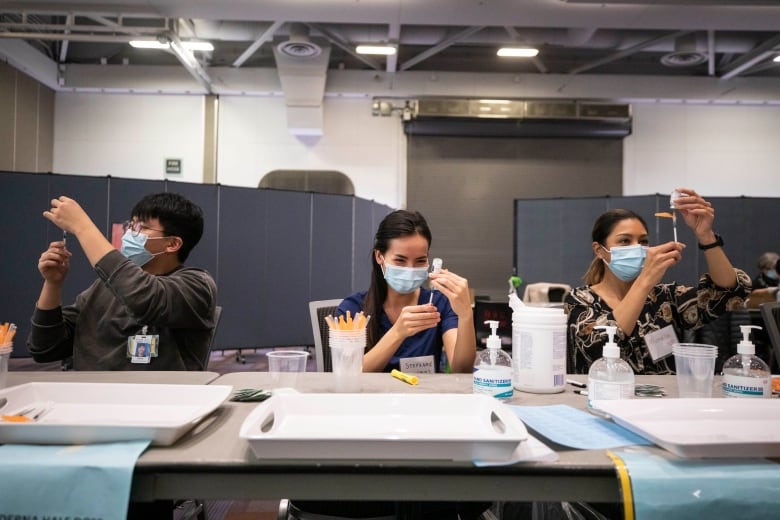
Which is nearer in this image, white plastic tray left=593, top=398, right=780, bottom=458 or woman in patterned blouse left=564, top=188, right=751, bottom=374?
white plastic tray left=593, top=398, right=780, bottom=458

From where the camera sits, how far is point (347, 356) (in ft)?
3.97

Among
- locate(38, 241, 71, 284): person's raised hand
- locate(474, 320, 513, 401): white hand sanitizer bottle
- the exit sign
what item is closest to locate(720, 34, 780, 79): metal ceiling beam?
locate(474, 320, 513, 401): white hand sanitizer bottle

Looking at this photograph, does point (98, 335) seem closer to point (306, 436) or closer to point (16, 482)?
point (16, 482)

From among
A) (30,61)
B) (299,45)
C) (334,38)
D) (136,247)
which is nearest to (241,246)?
(299,45)

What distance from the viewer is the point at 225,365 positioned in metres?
5.29

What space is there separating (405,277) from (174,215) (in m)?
0.90

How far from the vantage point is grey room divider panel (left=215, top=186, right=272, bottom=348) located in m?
5.45

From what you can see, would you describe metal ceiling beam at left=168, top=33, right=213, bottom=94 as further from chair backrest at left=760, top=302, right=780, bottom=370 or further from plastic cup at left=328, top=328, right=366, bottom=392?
chair backrest at left=760, top=302, right=780, bottom=370

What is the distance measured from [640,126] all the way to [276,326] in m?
6.54

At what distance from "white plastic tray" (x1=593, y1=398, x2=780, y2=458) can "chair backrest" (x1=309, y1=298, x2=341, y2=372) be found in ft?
3.71

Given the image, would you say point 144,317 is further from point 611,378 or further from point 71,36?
point 71,36

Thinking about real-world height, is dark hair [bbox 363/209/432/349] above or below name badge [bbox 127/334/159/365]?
above

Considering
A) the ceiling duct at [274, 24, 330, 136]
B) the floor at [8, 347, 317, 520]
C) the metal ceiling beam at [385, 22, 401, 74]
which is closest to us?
the floor at [8, 347, 317, 520]

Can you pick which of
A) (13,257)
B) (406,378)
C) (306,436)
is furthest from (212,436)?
(13,257)
